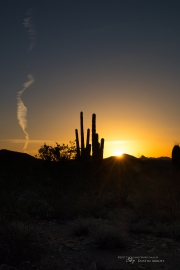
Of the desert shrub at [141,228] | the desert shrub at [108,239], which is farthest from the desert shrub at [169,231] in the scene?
the desert shrub at [108,239]

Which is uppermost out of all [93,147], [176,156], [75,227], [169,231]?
[93,147]

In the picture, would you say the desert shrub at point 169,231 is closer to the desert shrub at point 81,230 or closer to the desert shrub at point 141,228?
the desert shrub at point 141,228

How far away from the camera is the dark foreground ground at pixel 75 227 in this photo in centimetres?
941

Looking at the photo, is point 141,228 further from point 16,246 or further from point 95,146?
point 95,146

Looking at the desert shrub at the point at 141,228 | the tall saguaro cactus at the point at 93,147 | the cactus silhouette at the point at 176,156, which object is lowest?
the desert shrub at the point at 141,228

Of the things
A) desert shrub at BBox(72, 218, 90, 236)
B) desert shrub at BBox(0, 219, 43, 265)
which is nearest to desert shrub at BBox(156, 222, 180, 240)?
desert shrub at BBox(72, 218, 90, 236)

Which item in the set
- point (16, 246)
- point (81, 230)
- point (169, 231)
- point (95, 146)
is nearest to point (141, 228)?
point (169, 231)

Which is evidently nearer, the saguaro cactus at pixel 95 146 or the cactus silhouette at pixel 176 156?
the cactus silhouette at pixel 176 156

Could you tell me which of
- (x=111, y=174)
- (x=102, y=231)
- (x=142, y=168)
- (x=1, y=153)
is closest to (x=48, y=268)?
(x=102, y=231)

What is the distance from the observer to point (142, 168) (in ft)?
141

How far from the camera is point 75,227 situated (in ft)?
43.5

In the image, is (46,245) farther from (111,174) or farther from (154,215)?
(111,174)

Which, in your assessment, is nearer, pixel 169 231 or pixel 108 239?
pixel 108 239

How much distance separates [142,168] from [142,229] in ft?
97.0
